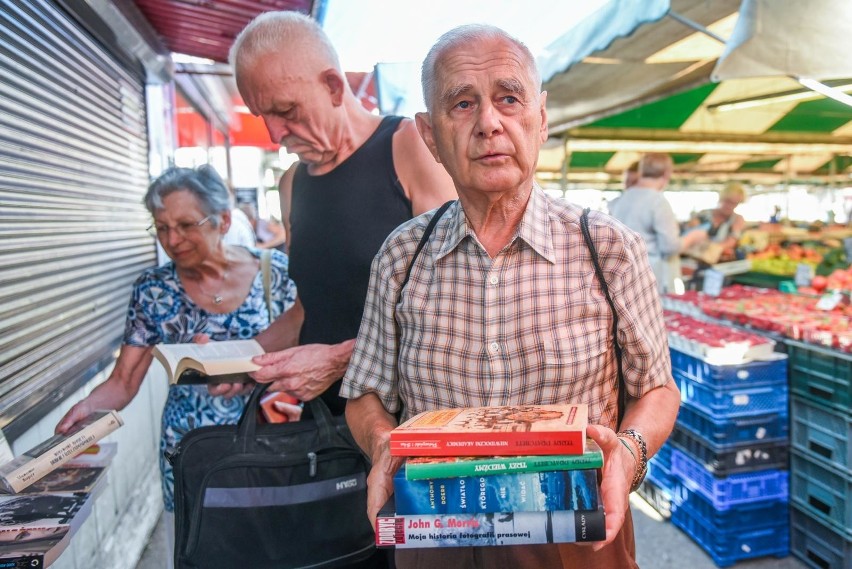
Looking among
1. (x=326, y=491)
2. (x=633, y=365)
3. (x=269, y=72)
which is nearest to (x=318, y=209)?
(x=269, y=72)

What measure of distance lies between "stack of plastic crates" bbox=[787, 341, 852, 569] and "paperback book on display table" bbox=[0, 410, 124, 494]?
328cm

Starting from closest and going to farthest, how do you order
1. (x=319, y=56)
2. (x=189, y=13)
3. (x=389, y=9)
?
(x=319, y=56)
(x=389, y=9)
(x=189, y=13)

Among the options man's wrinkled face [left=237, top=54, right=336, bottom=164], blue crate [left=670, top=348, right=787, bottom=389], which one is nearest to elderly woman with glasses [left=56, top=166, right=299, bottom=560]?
man's wrinkled face [left=237, top=54, right=336, bottom=164]

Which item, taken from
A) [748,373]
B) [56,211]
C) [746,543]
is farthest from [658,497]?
[56,211]

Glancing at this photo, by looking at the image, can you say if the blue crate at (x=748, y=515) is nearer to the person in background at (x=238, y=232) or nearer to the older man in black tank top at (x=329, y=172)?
the older man in black tank top at (x=329, y=172)

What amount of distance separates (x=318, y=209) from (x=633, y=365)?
1.11m

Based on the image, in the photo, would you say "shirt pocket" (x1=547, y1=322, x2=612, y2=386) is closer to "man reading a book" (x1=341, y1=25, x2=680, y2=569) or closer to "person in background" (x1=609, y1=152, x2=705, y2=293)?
"man reading a book" (x1=341, y1=25, x2=680, y2=569)

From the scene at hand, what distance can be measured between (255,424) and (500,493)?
3.27ft

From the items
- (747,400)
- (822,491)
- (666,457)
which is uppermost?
(747,400)

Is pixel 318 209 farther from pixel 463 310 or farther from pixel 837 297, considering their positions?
pixel 837 297

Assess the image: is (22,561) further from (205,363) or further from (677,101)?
(677,101)

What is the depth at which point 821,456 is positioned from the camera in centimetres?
332

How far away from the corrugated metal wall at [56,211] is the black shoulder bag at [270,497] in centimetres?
104

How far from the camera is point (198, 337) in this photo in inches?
96.7
